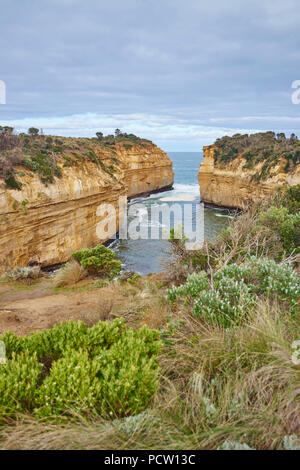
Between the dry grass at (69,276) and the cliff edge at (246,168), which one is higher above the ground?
the cliff edge at (246,168)

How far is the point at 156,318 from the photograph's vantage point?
17.4 ft

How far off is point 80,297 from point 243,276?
6222mm

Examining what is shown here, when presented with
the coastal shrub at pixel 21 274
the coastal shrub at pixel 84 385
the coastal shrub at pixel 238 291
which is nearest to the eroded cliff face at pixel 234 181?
the coastal shrub at pixel 21 274

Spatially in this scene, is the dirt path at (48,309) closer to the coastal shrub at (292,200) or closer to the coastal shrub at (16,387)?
the coastal shrub at (16,387)

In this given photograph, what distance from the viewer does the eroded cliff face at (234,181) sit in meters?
28.5

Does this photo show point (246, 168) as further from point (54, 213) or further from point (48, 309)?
point (48, 309)

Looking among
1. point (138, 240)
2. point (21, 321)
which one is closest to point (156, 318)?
point (21, 321)

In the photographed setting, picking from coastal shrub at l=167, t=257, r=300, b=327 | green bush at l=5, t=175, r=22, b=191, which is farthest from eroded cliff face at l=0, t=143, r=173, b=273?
coastal shrub at l=167, t=257, r=300, b=327

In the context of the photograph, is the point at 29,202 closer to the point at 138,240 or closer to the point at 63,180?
the point at 63,180

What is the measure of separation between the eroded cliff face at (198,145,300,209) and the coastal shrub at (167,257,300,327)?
75.0 ft
